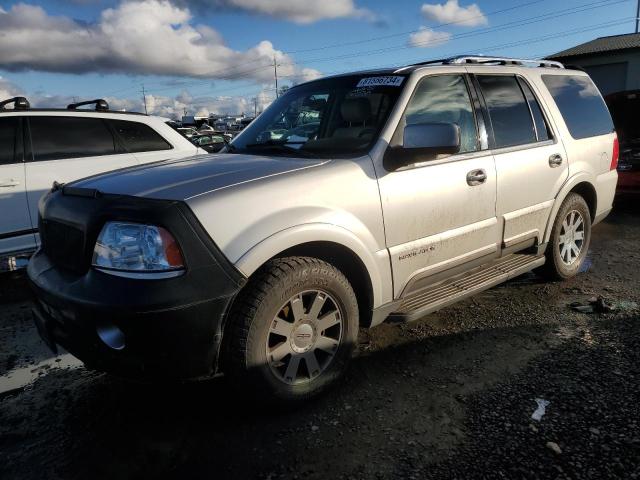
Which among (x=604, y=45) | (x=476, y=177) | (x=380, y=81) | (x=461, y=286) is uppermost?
(x=604, y=45)

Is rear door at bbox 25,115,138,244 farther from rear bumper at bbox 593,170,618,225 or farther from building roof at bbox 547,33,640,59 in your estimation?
building roof at bbox 547,33,640,59

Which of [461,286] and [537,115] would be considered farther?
[537,115]

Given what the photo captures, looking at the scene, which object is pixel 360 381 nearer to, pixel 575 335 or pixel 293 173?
pixel 293 173

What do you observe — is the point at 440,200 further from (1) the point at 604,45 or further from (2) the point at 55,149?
(1) the point at 604,45

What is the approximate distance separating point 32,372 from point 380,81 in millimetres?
2972

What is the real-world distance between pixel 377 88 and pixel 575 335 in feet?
7.16

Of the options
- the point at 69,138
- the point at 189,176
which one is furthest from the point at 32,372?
the point at 69,138

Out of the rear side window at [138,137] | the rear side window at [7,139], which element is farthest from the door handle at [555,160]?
the rear side window at [7,139]

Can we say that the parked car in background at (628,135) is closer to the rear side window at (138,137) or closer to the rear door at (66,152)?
the rear side window at (138,137)

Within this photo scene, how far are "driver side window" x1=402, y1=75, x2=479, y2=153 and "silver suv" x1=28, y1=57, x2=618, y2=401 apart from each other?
0.01 metres

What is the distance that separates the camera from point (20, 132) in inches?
193

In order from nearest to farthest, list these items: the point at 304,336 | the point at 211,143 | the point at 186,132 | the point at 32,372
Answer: the point at 304,336
the point at 32,372
the point at 211,143
the point at 186,132

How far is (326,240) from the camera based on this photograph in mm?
2580

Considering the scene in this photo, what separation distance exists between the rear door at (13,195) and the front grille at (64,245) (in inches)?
92.6
